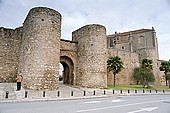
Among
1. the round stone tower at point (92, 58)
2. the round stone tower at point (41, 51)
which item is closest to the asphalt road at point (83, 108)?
the round stone tower at point (41, 51)

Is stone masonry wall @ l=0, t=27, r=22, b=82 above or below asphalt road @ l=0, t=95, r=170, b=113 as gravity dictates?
above

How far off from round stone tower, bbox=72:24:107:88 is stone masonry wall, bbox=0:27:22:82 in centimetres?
828

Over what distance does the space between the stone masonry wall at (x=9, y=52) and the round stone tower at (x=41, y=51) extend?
10.3ft

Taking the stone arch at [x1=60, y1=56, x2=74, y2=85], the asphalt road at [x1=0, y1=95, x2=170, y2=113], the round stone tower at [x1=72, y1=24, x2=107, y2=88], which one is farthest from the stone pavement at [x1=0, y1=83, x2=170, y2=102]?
the stone arch at [x1=60, y1=56, x2=74, y2=85]

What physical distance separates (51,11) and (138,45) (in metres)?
39.4

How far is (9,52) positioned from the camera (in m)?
22.4

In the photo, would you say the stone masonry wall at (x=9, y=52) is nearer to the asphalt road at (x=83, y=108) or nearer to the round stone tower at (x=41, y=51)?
the round stone tower at (x=41, y=51)

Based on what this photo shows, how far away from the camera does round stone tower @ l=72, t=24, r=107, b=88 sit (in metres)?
23.3

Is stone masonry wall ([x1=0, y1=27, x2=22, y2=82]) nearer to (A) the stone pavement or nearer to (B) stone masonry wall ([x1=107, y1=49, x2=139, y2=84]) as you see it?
(A) the stone pavement

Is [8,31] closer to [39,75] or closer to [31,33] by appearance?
[31,33]

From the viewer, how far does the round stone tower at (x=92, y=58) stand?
2334 cm

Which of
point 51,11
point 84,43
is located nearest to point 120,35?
point 84,43

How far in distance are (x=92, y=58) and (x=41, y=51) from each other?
7663mm

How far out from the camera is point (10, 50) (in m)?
22.5
